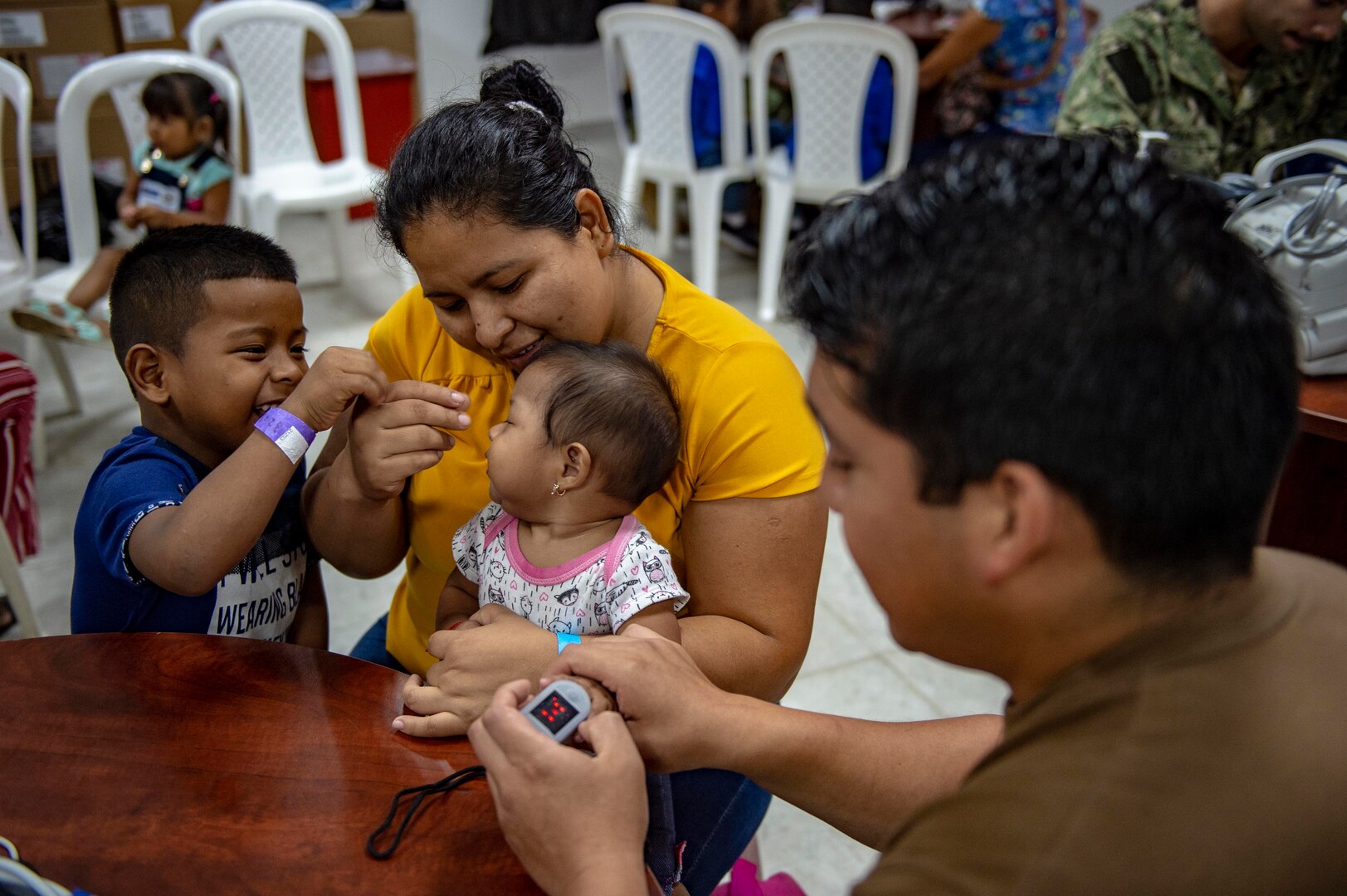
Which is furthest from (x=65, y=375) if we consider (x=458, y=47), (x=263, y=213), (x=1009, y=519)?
(x=458, y=47)

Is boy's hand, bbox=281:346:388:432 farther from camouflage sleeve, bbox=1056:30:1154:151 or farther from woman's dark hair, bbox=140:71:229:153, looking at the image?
woman's dark hair, bbox=140:71:229:153

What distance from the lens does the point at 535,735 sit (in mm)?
908

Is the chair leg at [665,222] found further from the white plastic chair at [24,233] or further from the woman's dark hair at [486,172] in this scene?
the woman's dark hair at [486,172]

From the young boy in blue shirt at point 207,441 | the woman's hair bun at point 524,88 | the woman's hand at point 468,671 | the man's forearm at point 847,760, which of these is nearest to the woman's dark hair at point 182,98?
the young boy in blue shirt at point 207,441

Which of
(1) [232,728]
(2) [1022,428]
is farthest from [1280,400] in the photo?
(1) [232,728]

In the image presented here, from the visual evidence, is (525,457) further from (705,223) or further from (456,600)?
(705,223)

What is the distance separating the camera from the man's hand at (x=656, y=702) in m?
1.00

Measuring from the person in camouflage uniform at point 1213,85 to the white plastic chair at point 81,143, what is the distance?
9.89 ft

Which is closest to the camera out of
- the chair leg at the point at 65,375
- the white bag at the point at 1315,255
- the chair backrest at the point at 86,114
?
the white bag at the point at 1315,255

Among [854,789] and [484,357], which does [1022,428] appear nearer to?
[854,789]

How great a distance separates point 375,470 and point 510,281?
30cm

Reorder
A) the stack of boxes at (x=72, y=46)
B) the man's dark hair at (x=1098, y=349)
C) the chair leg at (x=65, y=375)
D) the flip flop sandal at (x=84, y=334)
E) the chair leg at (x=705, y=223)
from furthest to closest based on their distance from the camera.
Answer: the chair leg at (x=705, y=223) → the stack of boxes at (x=72, y=46) → the chair leg at (x=65, y=375) → the flip flop sandal at (x=84, y=334) → the man's dark hair at (x=1098, y=349)

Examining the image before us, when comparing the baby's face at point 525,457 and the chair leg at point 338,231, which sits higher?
the baby's face at point 525,457

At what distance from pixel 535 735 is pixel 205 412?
0.78 m
